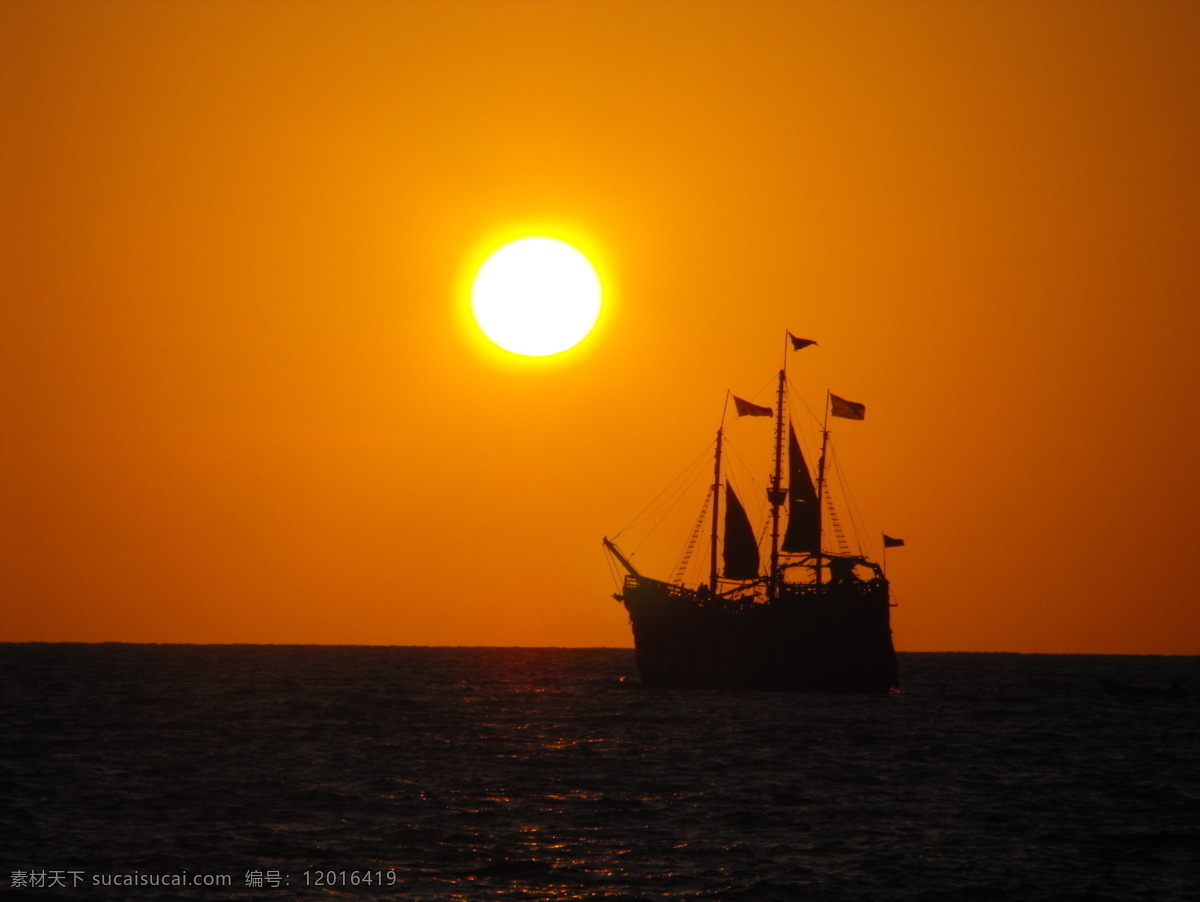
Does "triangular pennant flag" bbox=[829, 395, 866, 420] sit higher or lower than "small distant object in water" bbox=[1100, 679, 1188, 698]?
higher

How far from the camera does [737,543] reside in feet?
311

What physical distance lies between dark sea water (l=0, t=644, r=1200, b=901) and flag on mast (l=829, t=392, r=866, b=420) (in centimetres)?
1826

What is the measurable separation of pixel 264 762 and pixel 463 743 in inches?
426

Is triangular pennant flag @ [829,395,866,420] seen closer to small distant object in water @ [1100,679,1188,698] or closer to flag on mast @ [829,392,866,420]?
flag on mast @ [829,392,866,420]

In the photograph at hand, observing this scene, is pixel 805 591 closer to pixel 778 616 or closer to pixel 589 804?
pixel 778 616

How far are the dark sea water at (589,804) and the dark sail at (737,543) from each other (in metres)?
15.6

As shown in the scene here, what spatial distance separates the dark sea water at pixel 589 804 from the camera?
100ft

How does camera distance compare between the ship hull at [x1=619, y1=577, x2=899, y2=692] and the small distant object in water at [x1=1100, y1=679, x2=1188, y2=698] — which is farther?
the small distant object in water at [x1=1100, y1=679, x2=1188, y2=698]

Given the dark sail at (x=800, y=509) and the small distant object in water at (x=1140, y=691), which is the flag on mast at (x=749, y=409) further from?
the small distant object in water at (x=1140, y=691)

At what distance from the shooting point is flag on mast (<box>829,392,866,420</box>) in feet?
283

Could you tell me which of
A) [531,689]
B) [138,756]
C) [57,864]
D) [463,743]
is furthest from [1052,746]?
[531,689]

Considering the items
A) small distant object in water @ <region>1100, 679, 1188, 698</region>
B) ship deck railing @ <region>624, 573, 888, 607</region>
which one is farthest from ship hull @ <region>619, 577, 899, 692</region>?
small distant object in water @ <region>1100, 679, 1188, 698</region>

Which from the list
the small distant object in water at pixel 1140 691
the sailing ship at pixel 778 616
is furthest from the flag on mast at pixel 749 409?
the small distant object in water at pixel 1140 691

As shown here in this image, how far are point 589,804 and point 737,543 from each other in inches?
2159
